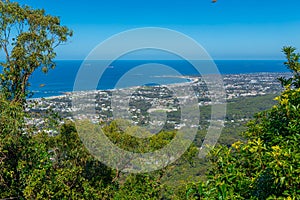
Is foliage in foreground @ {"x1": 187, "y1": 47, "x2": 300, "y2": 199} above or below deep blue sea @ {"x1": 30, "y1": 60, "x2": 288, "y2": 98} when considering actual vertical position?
below

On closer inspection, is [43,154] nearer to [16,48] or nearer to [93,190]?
[93,190]

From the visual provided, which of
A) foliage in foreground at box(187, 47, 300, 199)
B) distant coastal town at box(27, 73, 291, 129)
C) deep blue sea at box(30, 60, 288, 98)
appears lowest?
foliage in foreground at box(187, 47, 300, 199)

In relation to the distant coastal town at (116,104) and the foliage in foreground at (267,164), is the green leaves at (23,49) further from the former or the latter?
the foliage in foreground at (267,164)

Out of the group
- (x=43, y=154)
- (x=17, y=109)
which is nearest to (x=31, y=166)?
(x=43, y=154)

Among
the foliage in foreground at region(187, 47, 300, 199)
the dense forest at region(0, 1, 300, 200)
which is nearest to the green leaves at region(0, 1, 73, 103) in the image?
the dense forest at region(0, 1, 300, 200)

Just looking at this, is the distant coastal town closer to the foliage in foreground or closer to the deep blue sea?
the deep blue sea

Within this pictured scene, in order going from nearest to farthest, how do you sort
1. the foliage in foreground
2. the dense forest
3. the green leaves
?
the foliage in foreground
the dense forest
the green leaves

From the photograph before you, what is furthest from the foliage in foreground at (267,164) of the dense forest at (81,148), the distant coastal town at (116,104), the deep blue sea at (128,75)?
the deep blue sea at (128,75)
